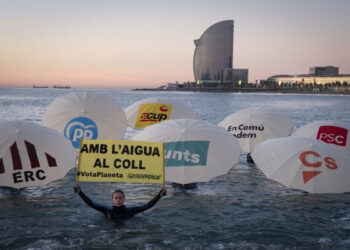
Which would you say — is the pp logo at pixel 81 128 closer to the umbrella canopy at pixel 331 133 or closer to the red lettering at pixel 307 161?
the red lettering at pixel 307 161

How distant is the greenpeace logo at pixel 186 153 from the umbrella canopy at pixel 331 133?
18.7ft

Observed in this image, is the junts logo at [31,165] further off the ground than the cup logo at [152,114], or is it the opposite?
the cup logo at [152,114]

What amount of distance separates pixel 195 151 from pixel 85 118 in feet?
17.8

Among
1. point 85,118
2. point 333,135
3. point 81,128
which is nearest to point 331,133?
point 333,135

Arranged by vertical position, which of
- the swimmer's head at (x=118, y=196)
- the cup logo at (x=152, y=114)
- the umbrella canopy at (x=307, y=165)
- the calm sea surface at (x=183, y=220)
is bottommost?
the calm sea surface at (x=183, y=220)

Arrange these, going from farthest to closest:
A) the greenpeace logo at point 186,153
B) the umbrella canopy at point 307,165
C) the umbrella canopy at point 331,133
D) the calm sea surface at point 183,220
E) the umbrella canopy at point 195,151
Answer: the umbrella canopy at point 331,133 → the greenpeace logo at point 186,153 → the umbrella canopy at point 195,151 → the umbrella canopy at point 307,165 → the calm sea surface at point 183,220

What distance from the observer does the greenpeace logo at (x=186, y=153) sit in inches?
371

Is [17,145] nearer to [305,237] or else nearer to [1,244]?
[1,244]

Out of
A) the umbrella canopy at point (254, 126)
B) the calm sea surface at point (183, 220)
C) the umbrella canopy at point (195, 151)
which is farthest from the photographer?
the umbrella canopy at point (254, 126)

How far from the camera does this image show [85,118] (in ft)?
43.7

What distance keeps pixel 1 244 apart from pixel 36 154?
225cm

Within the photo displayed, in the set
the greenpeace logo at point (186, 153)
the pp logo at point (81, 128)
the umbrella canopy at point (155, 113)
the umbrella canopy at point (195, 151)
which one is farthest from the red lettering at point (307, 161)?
the umbrella canopy at point (155, 113)

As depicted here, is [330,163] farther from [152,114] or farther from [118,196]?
[152,114]

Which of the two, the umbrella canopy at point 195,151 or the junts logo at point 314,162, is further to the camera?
the umbrella canopy at point 195,151
